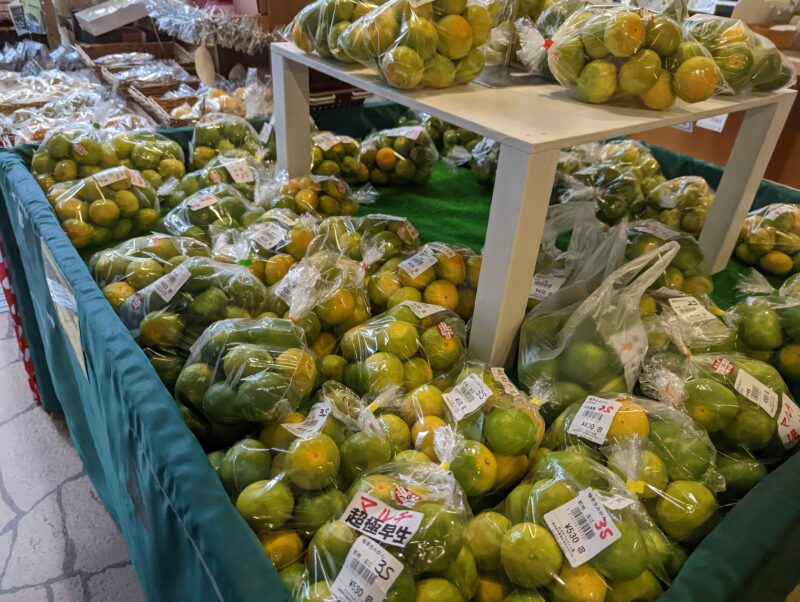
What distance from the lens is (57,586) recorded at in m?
1.52

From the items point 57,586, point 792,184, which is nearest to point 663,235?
point 792,184

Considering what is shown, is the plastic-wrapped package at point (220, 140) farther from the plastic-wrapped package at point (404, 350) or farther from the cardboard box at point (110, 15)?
the cardboard box at point (110, 15)

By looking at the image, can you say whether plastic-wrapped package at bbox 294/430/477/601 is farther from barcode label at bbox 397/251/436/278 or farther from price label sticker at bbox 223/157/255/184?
price label sticker at bbox 223/157/255/184

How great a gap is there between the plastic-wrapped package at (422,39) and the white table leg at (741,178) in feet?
2.48

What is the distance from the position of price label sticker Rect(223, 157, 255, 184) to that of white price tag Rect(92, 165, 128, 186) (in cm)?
28

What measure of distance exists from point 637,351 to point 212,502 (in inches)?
29.5

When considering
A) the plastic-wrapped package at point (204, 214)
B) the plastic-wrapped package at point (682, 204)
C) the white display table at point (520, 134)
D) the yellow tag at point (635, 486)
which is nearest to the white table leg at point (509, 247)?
the white display table at point (520, 134)

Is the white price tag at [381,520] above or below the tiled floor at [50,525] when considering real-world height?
above

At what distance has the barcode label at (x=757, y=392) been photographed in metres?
0.97

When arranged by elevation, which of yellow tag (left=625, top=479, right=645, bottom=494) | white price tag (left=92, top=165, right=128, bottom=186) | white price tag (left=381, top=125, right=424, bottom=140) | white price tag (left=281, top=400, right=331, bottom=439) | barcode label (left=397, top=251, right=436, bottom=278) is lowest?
white price tag (left=281, top=400, right=331, bottom=439)

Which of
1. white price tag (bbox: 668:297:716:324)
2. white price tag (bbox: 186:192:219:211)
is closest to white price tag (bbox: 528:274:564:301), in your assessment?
white price tag (bbox: 668:297:716:324)

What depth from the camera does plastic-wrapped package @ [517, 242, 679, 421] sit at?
1.02 meters

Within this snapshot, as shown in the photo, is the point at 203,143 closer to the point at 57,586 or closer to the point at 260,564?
the point at 57,586

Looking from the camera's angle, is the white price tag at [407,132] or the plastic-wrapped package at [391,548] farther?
the white price tag at [407,132]
